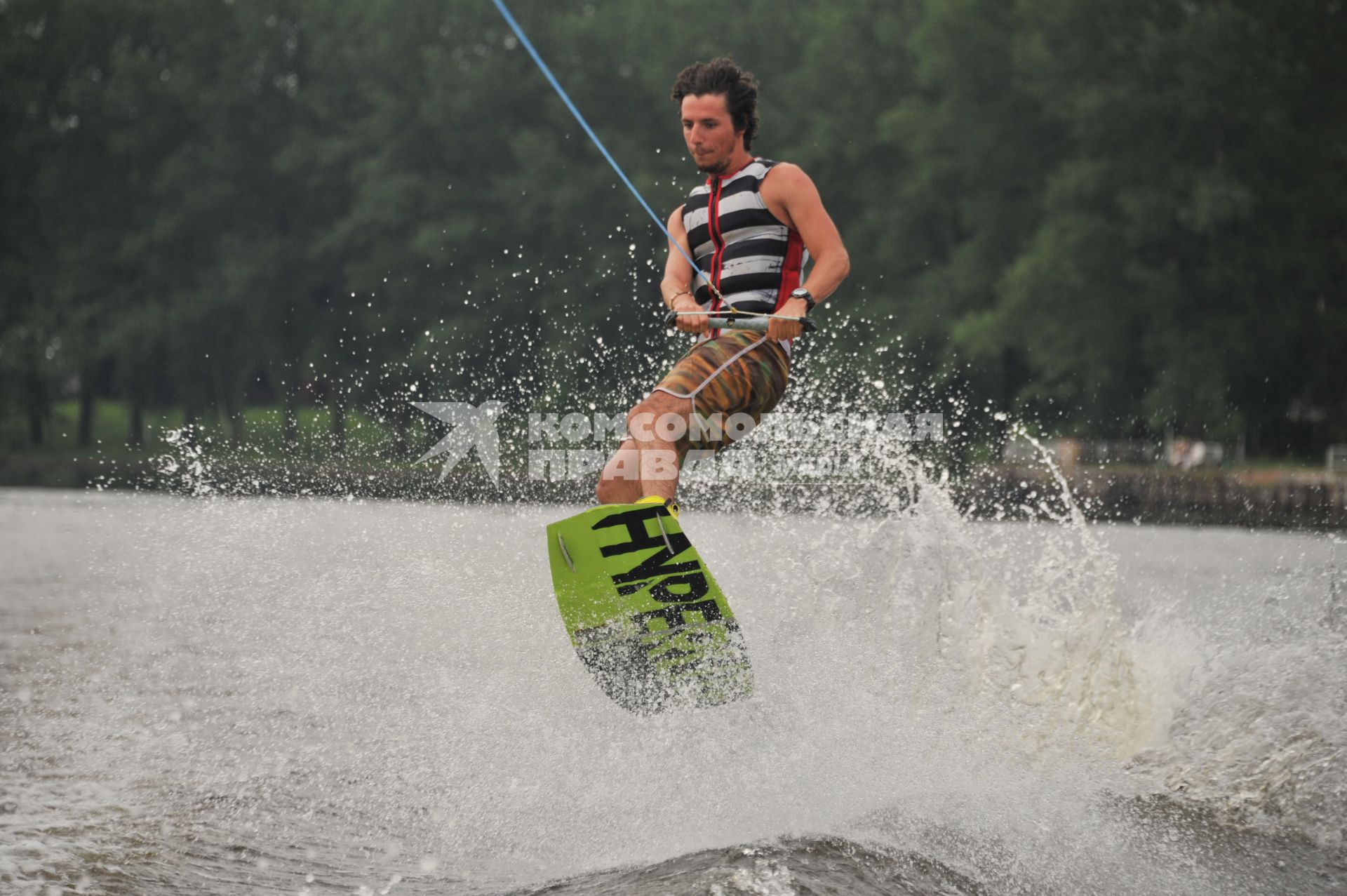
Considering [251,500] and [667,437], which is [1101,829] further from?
[251,500]

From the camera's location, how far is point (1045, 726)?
19.8 ft

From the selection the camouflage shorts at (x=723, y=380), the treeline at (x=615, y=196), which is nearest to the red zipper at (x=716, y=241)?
the camouflage shorts at (x=723, y=380)

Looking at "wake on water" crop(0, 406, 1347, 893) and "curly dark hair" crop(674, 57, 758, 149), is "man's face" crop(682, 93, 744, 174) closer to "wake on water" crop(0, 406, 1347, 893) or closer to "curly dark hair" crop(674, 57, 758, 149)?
"curly dark hair" crop(674, 57, 758, 149)

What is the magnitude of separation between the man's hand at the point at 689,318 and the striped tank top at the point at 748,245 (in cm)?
11

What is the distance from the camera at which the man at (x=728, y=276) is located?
17.6ft

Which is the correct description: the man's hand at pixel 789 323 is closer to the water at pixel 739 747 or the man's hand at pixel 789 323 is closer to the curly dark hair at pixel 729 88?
the curly dark hair at pixel 729 88

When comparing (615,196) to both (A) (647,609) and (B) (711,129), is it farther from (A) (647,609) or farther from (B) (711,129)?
(A) (647,609)

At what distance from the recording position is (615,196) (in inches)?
1601

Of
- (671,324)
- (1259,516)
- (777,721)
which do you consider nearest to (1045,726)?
(777,721)

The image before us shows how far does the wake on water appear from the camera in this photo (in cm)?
482

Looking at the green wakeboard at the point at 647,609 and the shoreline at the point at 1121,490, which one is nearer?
the green wakeboard at the point at 647,609

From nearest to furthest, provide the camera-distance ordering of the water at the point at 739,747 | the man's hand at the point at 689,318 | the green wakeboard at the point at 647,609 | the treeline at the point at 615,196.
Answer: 1. the water at the point at 739,747
2. the green wakeboard at the point at 647,609
3. the man's hand at the point at 689,318
4. the treeline at the point at 615,196

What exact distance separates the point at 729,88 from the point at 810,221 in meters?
0.59

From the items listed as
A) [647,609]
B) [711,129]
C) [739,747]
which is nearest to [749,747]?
[739,747]
